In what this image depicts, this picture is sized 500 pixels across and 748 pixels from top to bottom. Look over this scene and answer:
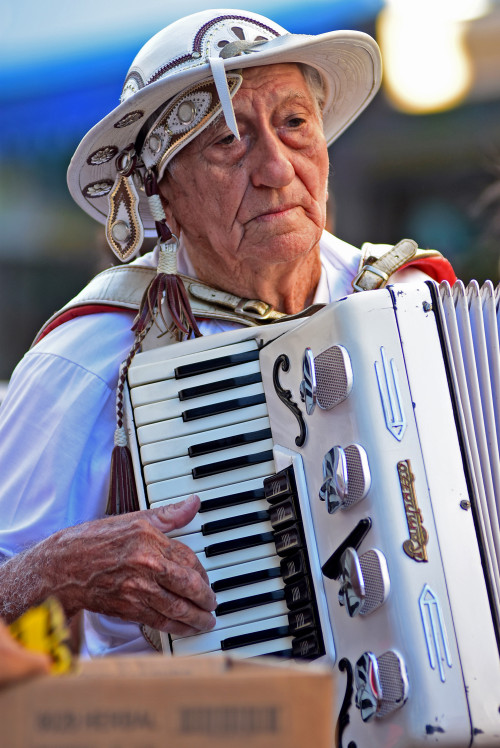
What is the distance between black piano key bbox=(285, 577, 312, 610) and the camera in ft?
6.01

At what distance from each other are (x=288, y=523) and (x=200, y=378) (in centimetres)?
37

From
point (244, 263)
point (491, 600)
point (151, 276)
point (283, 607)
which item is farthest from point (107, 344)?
point (491, 600)

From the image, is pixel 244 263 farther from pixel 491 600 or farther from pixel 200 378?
pixel 491 600

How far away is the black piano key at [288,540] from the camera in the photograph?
185 cm

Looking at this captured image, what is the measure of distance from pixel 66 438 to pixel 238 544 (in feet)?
1.72

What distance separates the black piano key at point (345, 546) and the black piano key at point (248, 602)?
0.14 m

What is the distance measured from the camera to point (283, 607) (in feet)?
6.18

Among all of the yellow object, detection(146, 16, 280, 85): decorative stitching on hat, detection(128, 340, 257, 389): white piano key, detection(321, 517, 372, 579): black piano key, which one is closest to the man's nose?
detection(146, 16, 280, 85): decorative stitching on hat

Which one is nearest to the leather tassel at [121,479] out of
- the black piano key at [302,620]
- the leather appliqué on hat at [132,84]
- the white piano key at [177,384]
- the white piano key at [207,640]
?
the white piano key at [177,384]

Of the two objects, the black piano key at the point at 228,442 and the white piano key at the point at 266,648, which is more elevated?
the black piano key at the point at 228,442

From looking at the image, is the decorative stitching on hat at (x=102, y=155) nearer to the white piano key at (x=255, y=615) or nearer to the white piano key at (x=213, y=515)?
the white piano key at (x=213, y=515)

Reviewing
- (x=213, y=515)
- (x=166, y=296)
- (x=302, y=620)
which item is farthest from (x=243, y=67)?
(x=302, y=620)

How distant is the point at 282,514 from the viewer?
1.89 m

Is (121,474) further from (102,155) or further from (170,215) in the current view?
(102,155)
